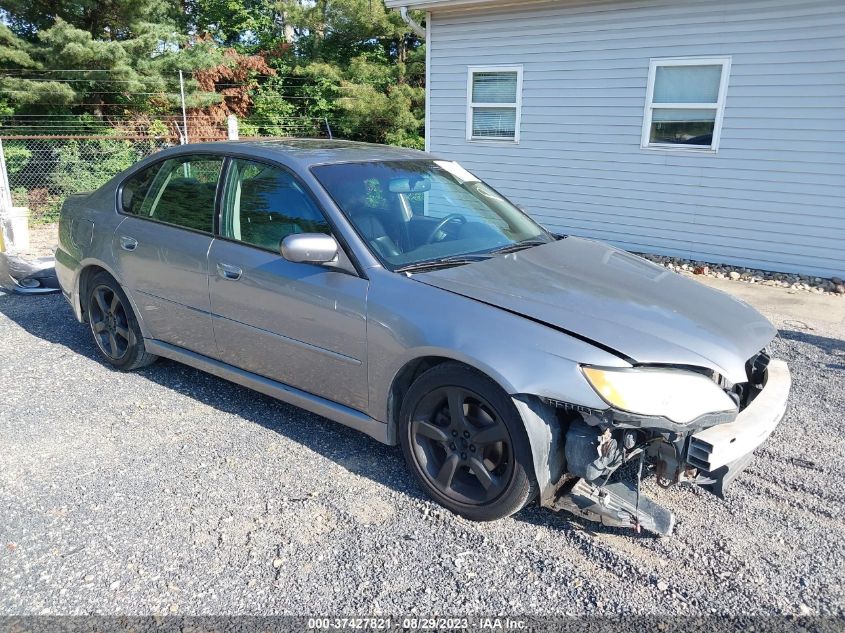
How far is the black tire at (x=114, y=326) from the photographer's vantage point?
452cm

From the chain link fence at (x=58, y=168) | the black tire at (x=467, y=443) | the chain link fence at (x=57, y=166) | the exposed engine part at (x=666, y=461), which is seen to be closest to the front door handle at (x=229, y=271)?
the black tire at (x=467, y=443)

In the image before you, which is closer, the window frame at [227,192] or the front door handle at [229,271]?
the window frame at [227,192]

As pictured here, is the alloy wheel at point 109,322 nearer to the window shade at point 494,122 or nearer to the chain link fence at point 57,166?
the window shade at point 494,122

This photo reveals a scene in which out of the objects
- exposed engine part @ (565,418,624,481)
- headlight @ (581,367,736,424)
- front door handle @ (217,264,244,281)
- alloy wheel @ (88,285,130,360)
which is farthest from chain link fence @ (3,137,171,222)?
headlight @ (581,367,736,424)

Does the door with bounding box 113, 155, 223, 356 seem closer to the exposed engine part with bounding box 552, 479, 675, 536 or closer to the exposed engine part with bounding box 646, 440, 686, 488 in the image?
the exposed engine part with bounding box 552, 479, 675, 536

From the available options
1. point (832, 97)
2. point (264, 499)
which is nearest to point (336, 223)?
point (264, 499)

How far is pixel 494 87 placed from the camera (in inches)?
401

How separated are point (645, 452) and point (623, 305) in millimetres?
658

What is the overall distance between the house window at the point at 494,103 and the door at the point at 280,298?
23.0 ft

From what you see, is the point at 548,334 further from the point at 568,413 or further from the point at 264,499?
the point at 264,499

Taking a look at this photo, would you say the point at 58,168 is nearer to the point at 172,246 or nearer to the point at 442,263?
the point at 172,246

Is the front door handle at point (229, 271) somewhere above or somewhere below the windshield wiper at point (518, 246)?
below

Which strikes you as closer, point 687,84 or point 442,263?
point 442,263

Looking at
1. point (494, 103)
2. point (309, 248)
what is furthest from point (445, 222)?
point (494, 103)
